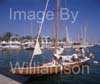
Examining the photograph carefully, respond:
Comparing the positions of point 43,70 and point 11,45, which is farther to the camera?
point 11,45

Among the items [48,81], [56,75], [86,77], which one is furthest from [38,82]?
[86,77]

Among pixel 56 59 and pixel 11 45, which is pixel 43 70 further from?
pixel 11 45

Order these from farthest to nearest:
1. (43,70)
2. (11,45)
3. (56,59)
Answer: (11,45) < (56,59) < (43,70)

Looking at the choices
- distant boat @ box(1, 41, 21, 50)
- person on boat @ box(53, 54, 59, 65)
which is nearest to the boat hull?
person on boat @ box(53, 54, 59, 65)

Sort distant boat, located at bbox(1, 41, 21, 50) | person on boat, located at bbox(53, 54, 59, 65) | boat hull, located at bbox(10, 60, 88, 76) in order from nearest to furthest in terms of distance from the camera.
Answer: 1. boat hull, located at bbox(10, 60, 88, 76)
2. person on boat, located at bbox(53, 54, 59, 65)
3. distant boat, located at bbox(1, 41, 21, 50)

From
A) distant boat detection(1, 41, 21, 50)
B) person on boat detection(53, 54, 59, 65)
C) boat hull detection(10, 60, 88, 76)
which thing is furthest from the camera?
distant boat detection(1, 41, 21, 50)

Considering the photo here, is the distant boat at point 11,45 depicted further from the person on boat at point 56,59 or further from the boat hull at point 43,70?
the person on boat at point 56,59

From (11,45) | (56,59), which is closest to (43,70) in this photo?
(56,59)

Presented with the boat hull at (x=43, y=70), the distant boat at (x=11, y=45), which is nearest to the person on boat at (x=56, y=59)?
the boat hull at (x=43, y=70)

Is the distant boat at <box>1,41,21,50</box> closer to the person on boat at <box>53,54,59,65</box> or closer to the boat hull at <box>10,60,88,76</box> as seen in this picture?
the boat hull at <box>10,60,88,76</box>

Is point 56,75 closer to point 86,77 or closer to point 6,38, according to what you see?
point 86,77

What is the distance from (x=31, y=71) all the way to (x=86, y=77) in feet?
7.92

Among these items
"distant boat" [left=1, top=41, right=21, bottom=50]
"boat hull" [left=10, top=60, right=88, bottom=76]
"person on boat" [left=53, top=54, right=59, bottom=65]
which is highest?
"person on boat" [left=53, top=54, right=59, bottom=65]

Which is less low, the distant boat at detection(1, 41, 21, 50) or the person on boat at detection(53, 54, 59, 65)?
the person on boat at detection(53, 54, 59, 65)
